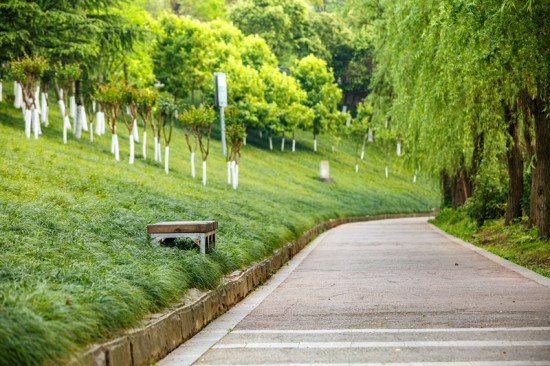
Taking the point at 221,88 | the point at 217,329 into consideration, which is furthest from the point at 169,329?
the point at 221,88

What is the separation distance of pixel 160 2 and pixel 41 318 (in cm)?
7762

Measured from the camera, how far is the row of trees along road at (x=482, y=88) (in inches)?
493

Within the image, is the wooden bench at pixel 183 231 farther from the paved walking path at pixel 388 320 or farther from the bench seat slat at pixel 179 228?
the paved walking path at pixel 388 320

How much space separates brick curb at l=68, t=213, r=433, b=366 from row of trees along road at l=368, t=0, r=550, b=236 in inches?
246

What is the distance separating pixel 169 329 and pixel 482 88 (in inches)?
421

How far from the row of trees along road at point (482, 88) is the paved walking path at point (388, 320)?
12.6 ft

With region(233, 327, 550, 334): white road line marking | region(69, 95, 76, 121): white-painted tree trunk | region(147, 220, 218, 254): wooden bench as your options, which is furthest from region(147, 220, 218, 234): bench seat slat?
region(69, 95, 76, 121): white-painted tree trunk

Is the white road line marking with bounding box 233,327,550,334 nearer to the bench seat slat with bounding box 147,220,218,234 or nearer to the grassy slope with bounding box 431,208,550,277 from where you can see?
the bench seat slat with bounding box 147,220,218,234

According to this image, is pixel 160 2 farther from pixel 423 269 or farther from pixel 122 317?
pixel 122 317

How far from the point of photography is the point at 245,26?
69500 millimetres

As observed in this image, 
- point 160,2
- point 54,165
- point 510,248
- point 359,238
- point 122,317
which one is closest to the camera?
point 122,317

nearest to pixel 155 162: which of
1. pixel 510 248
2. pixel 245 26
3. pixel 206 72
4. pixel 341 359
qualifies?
pixel 510 248

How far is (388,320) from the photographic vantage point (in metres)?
8.20

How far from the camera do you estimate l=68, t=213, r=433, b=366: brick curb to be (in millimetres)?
5379
